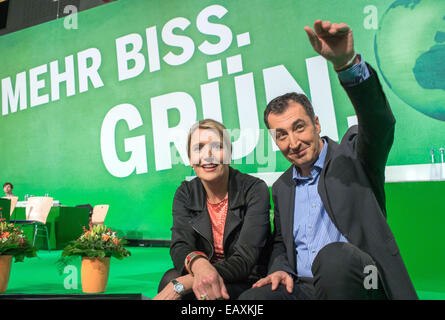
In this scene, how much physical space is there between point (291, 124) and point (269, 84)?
535 centimetres

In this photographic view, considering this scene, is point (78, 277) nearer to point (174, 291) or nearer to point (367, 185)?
point (174, 291)

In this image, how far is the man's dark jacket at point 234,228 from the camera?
4.82 ft

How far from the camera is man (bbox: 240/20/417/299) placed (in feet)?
3.51

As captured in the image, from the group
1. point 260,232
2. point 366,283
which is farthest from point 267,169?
point 366,283

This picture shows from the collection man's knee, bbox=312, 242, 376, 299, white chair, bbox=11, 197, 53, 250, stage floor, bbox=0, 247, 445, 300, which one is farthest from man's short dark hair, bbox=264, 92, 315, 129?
white chair, bbox=11, 197, 53, 250

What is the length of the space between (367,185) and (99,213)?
23.0 ft

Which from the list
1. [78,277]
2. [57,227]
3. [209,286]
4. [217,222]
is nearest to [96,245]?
[78,277]

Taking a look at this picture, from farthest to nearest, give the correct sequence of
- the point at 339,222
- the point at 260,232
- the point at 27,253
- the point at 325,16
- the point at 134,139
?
1. the point at 134,139
2. the point at 325,16
3. the point at 27,253
4. the point at 260,232
5. the point at 339,222

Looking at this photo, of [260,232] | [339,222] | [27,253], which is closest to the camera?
[339,222]

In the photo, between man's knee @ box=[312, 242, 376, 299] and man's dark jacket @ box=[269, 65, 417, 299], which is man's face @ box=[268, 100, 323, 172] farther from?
man's knee @ box=[312, 242, 376, 299]

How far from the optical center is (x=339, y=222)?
3.99ft

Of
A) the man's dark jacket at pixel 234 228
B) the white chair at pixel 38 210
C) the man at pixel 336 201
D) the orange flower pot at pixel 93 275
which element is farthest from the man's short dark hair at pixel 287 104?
the white chair at pixel 38 210

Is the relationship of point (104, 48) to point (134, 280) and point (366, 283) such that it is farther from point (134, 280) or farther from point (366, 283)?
point (366, 283)

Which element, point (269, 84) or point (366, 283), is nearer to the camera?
point (366, 283)
